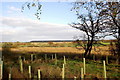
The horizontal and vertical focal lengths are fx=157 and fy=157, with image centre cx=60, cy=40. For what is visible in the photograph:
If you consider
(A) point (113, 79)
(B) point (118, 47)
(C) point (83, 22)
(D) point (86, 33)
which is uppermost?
(C) point (83, 22)

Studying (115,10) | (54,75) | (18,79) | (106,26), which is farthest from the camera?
(106,26)

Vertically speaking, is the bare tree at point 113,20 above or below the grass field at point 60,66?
above

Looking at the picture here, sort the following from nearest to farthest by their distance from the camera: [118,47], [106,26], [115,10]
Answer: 1. [115,10]
2. [118,47]
3. [106,26]

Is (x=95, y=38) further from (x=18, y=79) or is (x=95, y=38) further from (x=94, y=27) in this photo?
(x=18, y=79)

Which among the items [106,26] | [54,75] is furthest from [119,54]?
[54,75]

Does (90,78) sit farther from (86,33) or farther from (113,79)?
(86,33)

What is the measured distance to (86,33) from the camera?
71.2ft

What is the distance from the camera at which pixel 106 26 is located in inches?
766

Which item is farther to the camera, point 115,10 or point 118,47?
point 118,47

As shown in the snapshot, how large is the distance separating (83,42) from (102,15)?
4.99 m

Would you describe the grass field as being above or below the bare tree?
below

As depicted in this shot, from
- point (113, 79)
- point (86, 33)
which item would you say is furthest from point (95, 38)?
point (113, 79)

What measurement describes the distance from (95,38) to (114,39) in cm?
343

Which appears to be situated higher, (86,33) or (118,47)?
(86,33)
